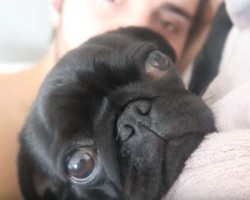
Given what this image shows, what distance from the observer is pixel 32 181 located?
0.94 meters

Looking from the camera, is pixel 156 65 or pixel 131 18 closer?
pixel 156 65

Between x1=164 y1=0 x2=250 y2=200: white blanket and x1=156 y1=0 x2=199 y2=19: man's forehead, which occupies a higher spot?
x1=156 y1=0 x2=199 y2=19: man's forehead

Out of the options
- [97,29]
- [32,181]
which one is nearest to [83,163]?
[32,181]

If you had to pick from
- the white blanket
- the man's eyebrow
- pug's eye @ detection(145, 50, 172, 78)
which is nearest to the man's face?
the man's eyebrow

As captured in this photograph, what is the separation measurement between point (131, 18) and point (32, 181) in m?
0.53

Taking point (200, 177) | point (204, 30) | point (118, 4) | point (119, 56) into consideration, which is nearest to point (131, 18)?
point (118, 4)

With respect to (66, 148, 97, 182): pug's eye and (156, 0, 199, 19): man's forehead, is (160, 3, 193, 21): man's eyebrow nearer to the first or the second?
(156, 0, 199, 19): man's forehead

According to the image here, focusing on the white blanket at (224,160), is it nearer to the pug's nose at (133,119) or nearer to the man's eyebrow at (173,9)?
the pug's nose at (133,119)

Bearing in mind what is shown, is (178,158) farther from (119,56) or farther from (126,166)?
(119,56)

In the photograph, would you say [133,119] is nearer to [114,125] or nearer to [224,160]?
[114,125]

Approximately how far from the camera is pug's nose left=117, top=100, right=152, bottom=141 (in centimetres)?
77

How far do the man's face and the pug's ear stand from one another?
0.40m

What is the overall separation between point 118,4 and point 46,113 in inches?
21.8

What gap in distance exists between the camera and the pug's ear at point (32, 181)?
928 mm
